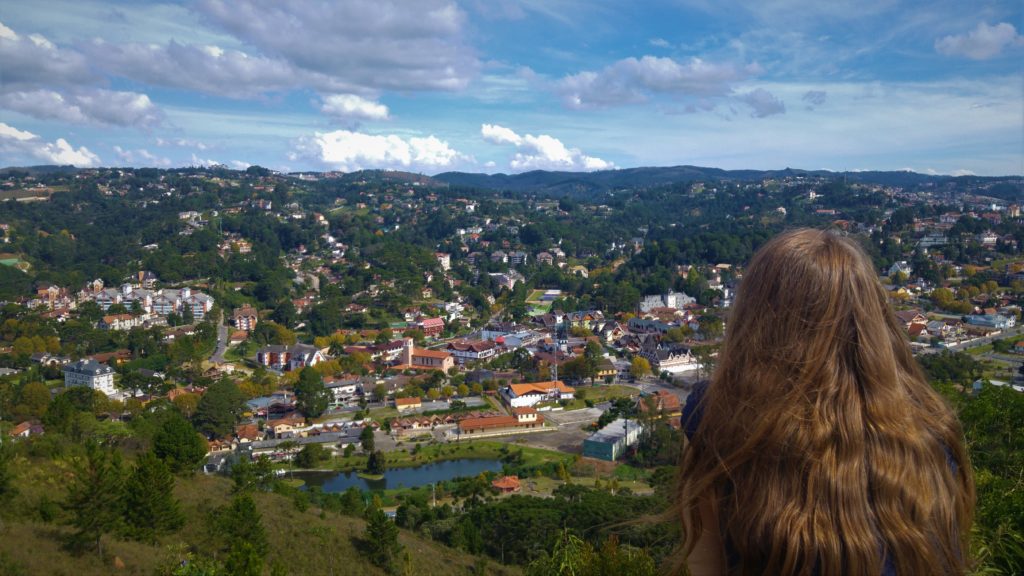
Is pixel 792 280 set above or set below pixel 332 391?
above

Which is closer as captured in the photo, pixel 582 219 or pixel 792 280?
pixel 792 280

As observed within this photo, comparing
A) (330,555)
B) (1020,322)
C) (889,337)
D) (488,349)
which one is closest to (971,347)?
(1020,322)

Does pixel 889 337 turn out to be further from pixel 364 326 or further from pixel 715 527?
pixel 364 326

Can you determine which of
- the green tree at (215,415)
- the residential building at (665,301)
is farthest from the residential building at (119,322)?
the residential building at (665,301)

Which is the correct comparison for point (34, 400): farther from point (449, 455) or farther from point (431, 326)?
point (431, 326)

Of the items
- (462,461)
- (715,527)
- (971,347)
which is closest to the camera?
(715,527)

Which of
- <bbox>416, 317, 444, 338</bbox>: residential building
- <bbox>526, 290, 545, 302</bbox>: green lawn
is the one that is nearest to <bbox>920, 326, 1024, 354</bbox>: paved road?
<bbox>416, 317, 444, 338</bbox>: residential building

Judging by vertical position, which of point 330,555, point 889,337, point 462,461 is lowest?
point 462,461
